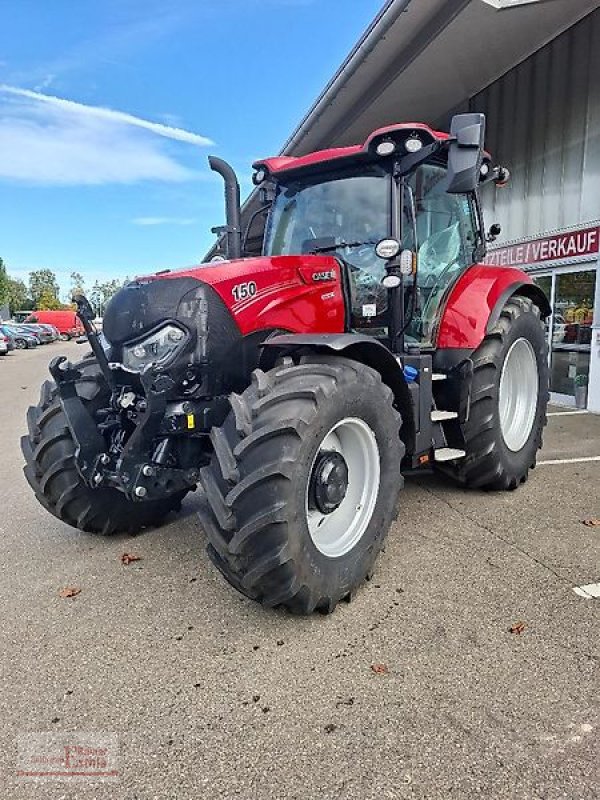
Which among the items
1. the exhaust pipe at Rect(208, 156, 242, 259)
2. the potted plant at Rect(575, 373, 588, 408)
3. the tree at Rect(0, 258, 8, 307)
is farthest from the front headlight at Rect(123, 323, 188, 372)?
the tree at Rect(0, 258, 8, 307)

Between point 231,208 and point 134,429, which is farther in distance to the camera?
point 231,208

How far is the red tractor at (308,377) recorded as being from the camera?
2631mm

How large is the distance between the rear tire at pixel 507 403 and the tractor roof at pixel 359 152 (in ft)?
4.95

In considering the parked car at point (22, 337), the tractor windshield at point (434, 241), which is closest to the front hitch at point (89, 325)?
the tractor windshield at point (434, 241)

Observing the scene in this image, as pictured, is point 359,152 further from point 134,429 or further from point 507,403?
point 507,403

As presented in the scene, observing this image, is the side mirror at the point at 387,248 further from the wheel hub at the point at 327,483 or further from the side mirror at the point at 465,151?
the wheel hub at the point at 327,483

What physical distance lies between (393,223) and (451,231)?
941 mm

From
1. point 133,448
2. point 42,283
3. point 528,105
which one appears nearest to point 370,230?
point 133,448

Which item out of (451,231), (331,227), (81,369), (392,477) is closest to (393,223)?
(331,227)

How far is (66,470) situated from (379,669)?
83.4 inches

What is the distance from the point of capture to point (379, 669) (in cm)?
248

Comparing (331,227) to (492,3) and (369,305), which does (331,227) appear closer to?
(369,305)

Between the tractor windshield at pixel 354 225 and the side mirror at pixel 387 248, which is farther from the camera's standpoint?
the tractor windshield at pixel 354 225

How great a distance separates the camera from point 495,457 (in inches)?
173
